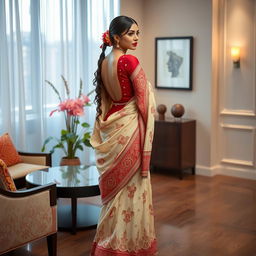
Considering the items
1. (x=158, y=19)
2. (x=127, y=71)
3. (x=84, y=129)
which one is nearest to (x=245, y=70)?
(x=158, y=19)

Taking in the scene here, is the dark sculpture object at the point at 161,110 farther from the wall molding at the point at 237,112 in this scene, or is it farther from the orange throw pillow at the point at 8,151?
the orange throw pillow at the point at 8,151

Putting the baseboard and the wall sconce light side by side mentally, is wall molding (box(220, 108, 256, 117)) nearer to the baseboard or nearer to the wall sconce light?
the wall sconce light

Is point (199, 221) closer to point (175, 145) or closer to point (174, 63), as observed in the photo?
point (175, 145)

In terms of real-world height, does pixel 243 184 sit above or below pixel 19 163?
below

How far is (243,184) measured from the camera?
597cm

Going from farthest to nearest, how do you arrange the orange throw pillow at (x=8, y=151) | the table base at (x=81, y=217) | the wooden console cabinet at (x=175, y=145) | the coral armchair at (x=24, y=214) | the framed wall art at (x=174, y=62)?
1. the framed wall art at (x=174, y=62)
2. the wooden console cabinet at (x=175, y=145)
3. the orange throw pillow at (x=8, y=151)
4. the table base at (x=81, y=217)
5. the coral armchair at (x=24, y=214)

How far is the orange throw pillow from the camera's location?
487cm

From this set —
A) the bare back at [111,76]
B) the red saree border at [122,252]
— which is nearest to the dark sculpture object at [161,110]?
the bare back at [111,76]

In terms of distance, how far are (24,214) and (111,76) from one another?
111 cm

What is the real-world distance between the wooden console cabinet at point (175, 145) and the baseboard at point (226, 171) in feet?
0.40

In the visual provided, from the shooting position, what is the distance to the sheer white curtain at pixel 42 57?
5250 mm

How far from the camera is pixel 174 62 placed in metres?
6.58

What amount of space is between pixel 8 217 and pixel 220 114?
3.73 meters

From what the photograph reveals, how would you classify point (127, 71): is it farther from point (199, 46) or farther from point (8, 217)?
point (199, 46)
